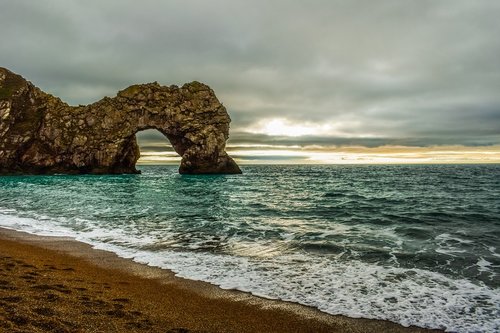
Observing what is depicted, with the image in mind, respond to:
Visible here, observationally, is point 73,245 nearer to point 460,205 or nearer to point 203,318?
point 203,318

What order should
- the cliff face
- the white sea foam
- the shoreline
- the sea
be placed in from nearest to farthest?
the shoreline < the white sea foam < the sea < the cliff face

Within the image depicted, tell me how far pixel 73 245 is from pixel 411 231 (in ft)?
56.3

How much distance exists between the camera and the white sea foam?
7805 mm

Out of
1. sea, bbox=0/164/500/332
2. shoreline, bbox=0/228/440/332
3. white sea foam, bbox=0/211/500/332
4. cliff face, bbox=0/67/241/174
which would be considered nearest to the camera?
shoreline, bbox=0/228/440/332

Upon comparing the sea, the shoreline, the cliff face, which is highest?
the cliff face

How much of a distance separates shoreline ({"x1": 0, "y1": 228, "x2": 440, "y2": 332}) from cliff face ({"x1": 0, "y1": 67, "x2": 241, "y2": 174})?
8355 centimetres

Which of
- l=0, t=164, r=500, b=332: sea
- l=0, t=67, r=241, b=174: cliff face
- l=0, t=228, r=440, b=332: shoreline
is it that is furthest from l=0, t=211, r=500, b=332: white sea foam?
l=0, t=67, r=241, b=174: cliff face

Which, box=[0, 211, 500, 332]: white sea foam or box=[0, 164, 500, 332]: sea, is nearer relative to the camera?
box=[0, 211, 500, 332]: white sea foam

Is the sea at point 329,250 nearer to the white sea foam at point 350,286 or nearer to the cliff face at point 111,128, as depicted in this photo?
the white sea foam at point 350,286

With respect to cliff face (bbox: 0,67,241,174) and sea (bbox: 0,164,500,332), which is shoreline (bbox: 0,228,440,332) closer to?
sea (bbox: 0,164,500,332)

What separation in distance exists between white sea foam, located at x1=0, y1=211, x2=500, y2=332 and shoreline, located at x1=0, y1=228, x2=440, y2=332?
0.55 meters

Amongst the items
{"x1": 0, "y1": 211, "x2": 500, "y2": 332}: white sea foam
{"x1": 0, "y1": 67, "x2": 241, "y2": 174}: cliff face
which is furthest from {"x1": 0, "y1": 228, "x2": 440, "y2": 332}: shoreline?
{"x1": 0, "y1": 67, "x2": 241, "y2": 174}: cliff face

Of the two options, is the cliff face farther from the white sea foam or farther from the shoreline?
the shoreline

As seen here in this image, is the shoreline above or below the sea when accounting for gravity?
above
